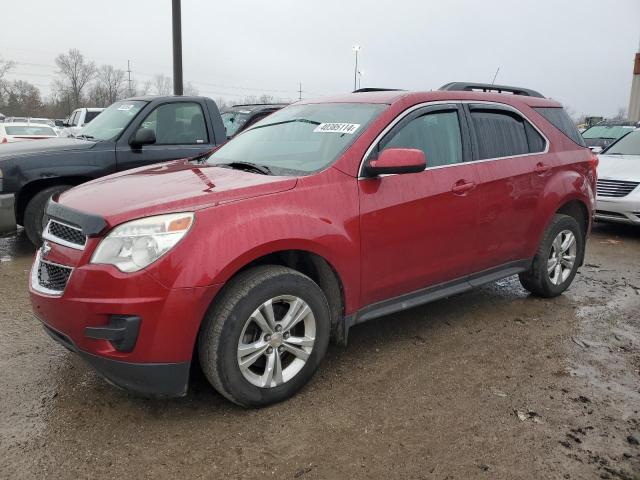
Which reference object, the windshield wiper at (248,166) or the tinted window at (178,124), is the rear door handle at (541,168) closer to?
the windshield wiper at (248,166)

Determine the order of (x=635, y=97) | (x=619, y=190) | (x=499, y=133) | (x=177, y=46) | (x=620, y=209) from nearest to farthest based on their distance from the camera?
(x=499, y=133), (x=620, y=209), (x=619, y=190), (x=177, y=46), (x=635, y=97)

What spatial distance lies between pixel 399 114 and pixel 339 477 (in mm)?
2234

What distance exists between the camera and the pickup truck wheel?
5.80 m

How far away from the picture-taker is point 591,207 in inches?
196

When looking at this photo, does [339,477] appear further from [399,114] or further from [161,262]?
[399,114]

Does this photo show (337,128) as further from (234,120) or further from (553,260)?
(234,120)

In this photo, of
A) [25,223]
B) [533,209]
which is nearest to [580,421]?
[533,209]

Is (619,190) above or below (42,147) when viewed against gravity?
below

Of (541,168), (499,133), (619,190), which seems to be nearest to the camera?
(499,133)

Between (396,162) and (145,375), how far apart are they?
178 centimetres

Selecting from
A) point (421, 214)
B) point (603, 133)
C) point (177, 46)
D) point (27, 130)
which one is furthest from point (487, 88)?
point (27, 130)

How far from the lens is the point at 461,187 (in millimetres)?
3701

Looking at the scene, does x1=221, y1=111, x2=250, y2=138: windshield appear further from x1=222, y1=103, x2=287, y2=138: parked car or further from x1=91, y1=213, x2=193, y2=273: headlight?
x1=91, y1=213, x2=193, y2=273: headlight

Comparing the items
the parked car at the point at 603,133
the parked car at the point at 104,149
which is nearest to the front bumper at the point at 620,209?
the parked car at the point at 104,149
